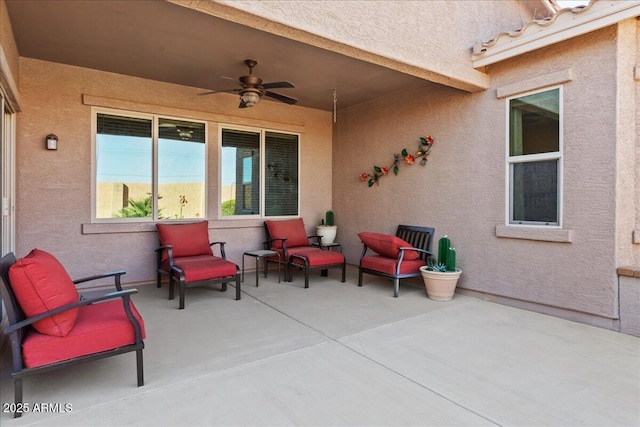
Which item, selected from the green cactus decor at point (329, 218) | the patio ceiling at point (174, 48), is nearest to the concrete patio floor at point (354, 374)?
the patio ceiling at point (174, 48)

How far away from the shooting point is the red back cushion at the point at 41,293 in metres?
2.28

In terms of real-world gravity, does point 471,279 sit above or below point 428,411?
above

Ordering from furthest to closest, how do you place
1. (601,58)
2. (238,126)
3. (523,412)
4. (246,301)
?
(238,126), (246,301), (601,58), (523,412)

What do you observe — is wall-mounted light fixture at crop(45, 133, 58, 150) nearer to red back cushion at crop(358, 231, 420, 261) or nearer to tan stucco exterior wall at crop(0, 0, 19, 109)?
tan stucco exterior wall at crop(0, 0, 19, 109)

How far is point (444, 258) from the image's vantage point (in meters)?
5.23

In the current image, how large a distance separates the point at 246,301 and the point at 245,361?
1843 mm

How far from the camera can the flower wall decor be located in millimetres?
5672

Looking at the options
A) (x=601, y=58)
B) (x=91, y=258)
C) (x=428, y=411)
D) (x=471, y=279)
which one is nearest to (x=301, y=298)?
(x=471, y=279)

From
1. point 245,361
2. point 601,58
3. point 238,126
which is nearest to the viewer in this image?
point 245,361

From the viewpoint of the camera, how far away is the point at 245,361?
9.72 ft

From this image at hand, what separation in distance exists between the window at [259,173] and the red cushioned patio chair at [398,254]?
2.23m

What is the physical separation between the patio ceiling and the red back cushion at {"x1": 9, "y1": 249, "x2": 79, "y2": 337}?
8.57 ft

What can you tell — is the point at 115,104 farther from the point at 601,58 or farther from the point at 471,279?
the point at 601,58

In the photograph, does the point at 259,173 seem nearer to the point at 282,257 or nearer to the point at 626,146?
the point at 282,257
